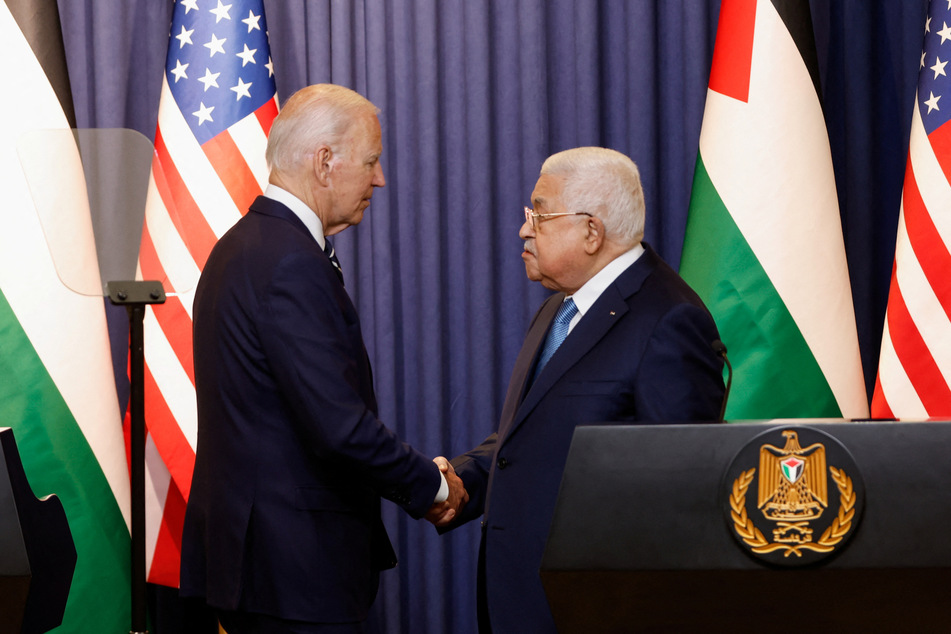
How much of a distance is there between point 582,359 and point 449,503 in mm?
524

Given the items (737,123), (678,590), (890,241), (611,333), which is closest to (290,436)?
(611,333)

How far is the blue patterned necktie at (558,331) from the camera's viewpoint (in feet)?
7.30

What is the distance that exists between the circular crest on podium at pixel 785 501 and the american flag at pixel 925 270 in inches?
75.9

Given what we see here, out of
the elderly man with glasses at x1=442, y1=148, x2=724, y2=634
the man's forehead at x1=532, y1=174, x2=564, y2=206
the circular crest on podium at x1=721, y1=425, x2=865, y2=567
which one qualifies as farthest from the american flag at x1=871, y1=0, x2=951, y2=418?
the circular crest on podium at x1=721, y1=425, x2=865, y2=567

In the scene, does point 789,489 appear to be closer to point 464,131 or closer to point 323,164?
point 323,164

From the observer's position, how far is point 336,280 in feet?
6.50

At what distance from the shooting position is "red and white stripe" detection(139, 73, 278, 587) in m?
3.08

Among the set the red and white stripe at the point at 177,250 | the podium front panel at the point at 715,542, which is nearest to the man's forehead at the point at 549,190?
the podium front panel at the point at 715,542

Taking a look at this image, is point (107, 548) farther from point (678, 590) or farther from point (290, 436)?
point (678, 590)

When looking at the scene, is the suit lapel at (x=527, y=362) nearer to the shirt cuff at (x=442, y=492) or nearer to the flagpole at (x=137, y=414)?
the shirt cuff at (x=442, y=492)

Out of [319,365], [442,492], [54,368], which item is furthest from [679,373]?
[54,368]

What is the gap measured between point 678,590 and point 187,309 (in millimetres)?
2398

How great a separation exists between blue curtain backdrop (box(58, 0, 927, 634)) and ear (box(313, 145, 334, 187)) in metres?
1.56

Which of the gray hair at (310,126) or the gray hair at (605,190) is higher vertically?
the gray hair at (310,126)
